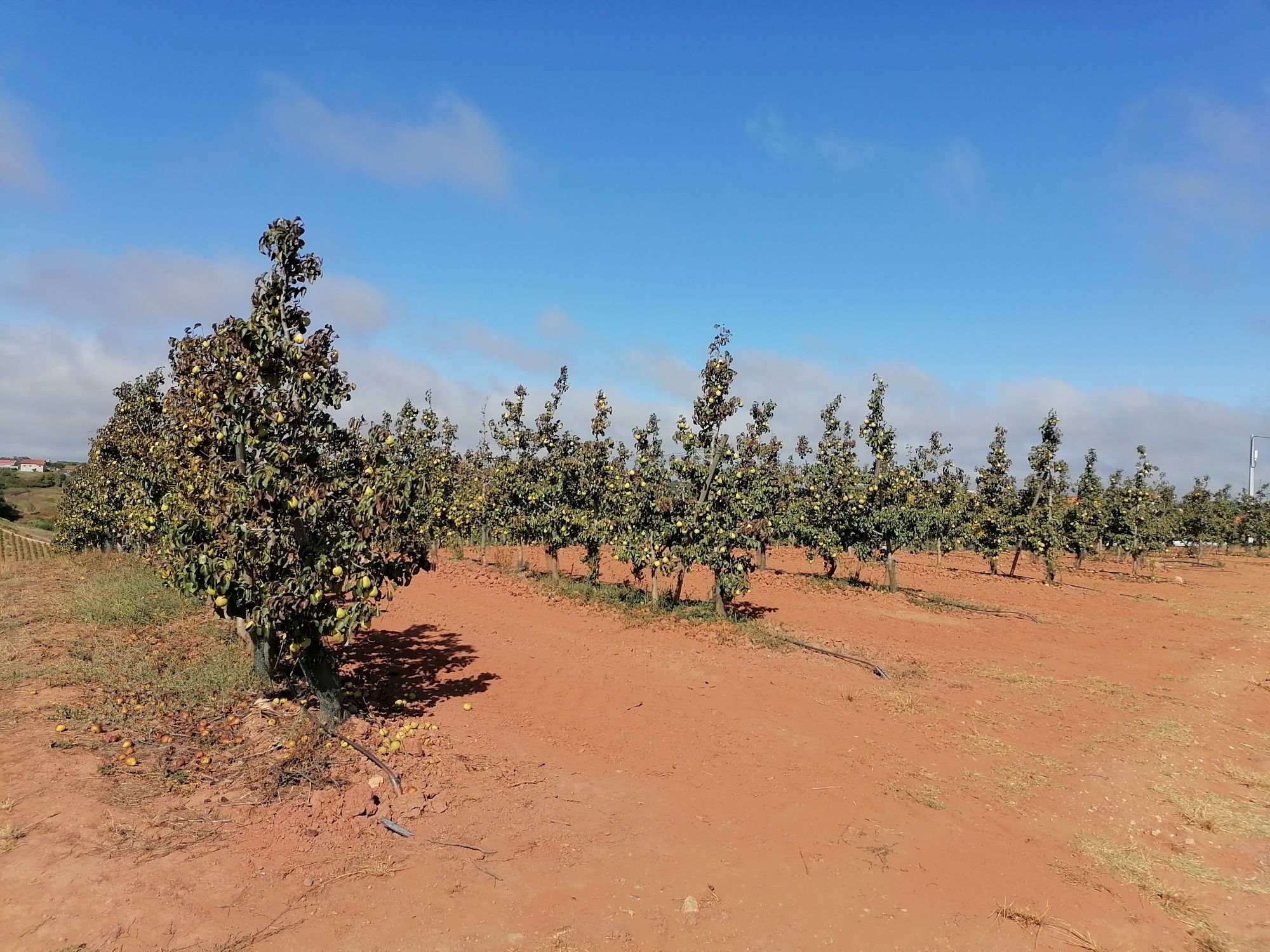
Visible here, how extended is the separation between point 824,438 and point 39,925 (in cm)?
2680

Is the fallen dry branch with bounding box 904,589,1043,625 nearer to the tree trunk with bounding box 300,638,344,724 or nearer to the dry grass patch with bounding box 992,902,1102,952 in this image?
the dry grass patch with bounding box 992,902,1102,952

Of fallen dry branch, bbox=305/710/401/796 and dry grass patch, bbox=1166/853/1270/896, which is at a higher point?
dry grass patch, bbox=1166/853/1270/896

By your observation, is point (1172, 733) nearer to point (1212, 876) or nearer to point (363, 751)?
point (1212, 876)

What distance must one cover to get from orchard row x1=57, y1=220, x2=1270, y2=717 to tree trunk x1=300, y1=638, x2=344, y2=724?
0.02m

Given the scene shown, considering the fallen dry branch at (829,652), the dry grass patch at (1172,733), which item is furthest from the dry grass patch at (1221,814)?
the fallen dry branch at (829,652)

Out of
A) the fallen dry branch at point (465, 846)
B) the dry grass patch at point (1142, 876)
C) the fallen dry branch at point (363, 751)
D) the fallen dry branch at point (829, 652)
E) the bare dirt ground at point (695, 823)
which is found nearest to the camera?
the bare dirt ground at point (695, 823)

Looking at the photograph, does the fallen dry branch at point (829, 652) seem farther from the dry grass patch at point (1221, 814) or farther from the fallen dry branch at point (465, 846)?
the fallen dry branch at point (465, 846)

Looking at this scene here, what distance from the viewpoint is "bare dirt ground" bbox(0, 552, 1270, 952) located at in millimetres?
5566

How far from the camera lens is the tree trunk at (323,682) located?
354 inches

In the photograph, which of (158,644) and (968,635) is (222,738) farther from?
(968,635)

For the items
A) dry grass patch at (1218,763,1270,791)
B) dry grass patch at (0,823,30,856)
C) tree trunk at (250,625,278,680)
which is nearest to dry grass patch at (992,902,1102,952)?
dry grass patch at (1218,763,1270,791)

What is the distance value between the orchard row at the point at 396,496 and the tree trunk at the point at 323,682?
0.07 ft

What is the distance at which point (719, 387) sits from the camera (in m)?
17.1

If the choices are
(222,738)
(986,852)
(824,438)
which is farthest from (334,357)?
(824,438)
